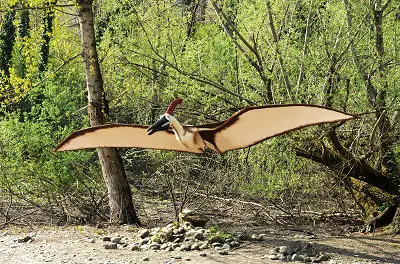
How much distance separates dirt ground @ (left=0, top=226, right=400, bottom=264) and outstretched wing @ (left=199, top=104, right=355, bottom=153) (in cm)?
A: 251

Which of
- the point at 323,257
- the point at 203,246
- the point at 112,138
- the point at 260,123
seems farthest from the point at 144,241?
the point at 260,123

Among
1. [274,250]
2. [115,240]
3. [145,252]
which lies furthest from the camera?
[115,240]

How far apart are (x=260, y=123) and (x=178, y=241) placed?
3558mm

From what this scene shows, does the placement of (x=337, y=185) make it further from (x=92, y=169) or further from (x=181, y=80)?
(x=92, y=169)

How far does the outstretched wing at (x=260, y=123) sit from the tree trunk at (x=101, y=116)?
5.16 metres

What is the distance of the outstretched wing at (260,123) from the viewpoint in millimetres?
4652

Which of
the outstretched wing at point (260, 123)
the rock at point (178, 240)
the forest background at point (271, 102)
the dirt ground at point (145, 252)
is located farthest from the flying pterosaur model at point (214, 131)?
the forest background at point (271, 102)

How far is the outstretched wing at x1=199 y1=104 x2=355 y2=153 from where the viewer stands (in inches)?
183

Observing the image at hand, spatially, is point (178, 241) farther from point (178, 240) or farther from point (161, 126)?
point (161, 126)

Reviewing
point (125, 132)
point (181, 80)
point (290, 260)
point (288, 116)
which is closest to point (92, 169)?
point (181, 80)

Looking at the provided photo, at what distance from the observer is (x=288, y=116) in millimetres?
4836

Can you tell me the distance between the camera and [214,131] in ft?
17.1

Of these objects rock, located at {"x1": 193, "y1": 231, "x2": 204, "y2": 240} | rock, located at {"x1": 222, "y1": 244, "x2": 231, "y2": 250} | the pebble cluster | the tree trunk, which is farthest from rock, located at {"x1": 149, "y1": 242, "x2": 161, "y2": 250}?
the tree trunk

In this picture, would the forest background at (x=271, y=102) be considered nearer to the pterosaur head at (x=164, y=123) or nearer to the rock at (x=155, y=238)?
the rock at (x=155, y=238)
